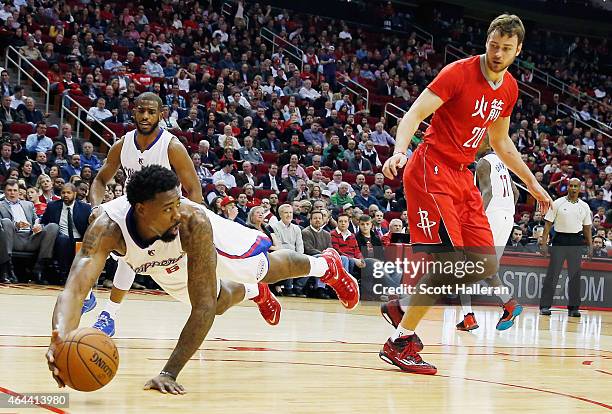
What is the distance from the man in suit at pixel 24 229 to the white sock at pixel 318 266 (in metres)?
6.56

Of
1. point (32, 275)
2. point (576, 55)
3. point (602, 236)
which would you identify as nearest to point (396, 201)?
point (602, 236)

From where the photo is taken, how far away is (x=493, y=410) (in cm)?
412

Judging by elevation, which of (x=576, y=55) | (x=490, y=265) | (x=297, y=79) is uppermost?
(x=576, y=55)

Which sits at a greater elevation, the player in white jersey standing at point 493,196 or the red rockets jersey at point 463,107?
the red rockets jersey at point 463,107

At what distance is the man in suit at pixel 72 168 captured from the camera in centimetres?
1345

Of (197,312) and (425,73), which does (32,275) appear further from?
(425,73)

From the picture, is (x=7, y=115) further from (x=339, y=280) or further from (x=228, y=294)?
(x=228, y=294)

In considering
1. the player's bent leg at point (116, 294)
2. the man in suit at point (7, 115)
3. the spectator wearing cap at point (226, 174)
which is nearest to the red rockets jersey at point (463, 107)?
the player's bent leg at point (116, 294)

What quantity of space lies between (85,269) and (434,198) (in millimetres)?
2349

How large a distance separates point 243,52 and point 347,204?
673cm

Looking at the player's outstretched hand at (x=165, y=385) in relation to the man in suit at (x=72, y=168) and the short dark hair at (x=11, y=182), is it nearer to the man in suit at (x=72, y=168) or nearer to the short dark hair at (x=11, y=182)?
the short dark hair at (x=11, y=182)

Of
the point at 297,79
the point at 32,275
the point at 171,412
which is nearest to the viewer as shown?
the point at 171,412

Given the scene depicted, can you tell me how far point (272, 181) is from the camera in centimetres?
1593

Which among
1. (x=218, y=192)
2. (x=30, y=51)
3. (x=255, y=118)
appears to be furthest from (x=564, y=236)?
(x=30, y=51)
